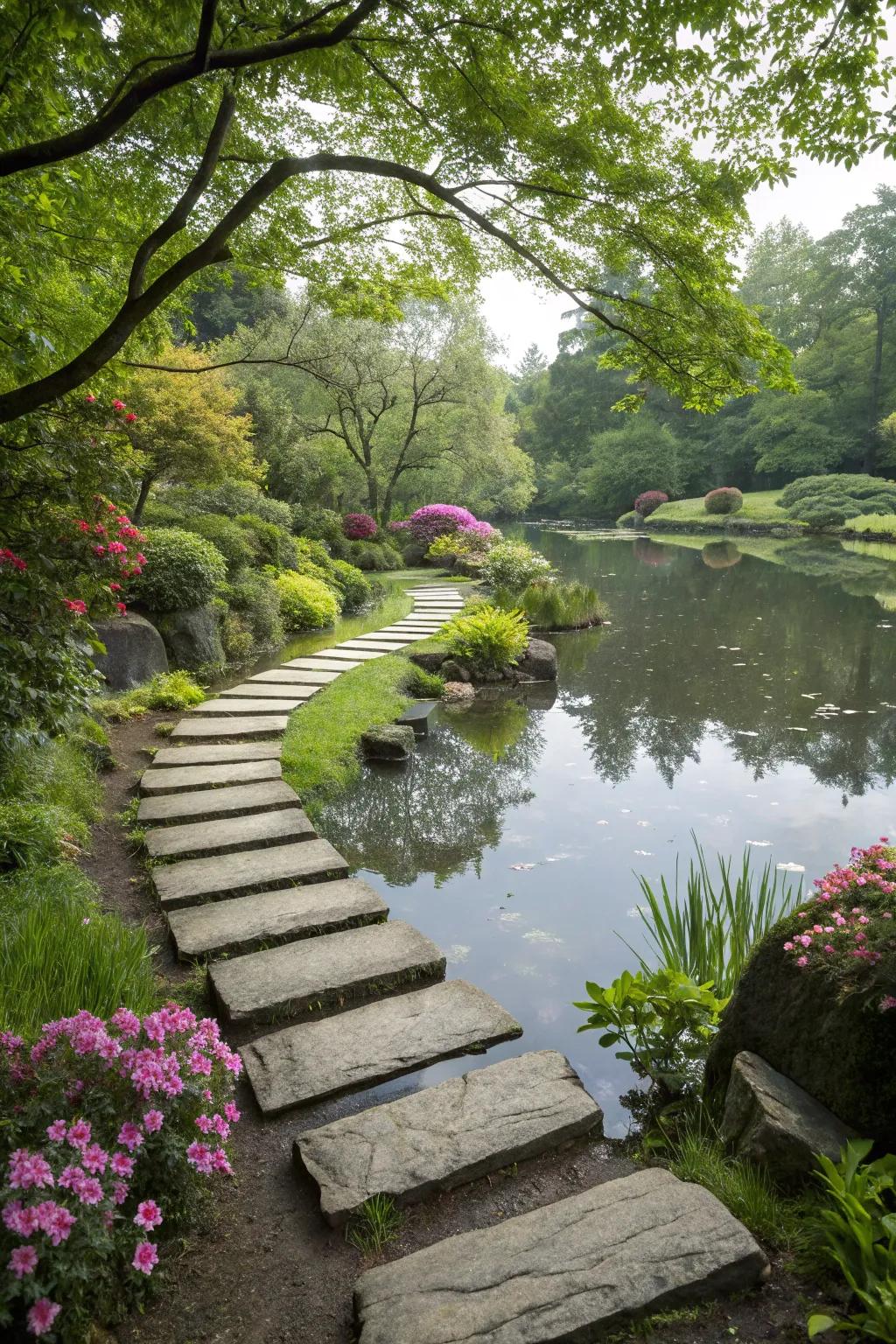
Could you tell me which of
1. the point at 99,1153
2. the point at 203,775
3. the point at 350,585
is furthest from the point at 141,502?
the point at 99,1153

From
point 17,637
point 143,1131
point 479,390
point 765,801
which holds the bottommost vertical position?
point 765,801

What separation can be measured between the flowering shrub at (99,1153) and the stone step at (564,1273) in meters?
0.47

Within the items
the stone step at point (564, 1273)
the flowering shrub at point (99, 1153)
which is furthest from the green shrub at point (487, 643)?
the stone step at point (564, 1273)

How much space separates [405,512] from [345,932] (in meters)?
22.5

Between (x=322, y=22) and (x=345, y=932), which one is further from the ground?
(x=322, y=22)

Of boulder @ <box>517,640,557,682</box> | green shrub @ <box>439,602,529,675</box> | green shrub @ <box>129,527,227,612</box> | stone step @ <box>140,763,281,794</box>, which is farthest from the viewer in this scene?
boulder @ <box>517,640,557,682</box>

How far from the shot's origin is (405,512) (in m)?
24.6

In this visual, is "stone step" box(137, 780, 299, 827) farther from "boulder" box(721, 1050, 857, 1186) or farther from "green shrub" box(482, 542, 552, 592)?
"green shrub" box(482, 542, 552, 592)

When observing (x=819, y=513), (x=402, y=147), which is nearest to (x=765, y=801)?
(x=402, y=147)

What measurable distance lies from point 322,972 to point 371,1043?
41 cm

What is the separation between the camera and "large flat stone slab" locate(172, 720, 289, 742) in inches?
212

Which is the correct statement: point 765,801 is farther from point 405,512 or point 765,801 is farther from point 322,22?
point 405,512

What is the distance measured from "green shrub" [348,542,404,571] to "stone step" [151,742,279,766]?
11.4 meters

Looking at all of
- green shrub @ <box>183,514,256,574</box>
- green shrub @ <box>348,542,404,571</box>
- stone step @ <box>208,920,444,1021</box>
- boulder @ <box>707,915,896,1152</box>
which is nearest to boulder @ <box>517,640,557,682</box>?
green shrub @ <box>183,514,256,574</box>
